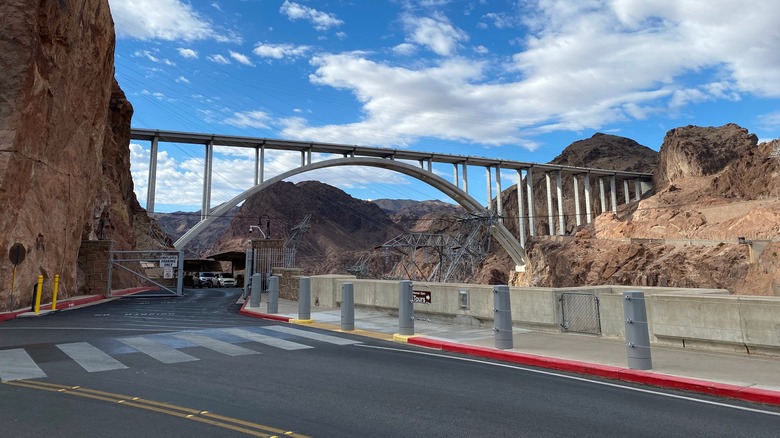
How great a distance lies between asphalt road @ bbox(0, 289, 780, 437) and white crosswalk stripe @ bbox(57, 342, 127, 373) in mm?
33

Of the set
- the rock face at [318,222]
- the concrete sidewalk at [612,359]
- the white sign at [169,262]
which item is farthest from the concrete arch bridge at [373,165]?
the rock face at [318,222]

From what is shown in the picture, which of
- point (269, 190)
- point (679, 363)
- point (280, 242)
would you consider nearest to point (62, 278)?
point (280, 242)

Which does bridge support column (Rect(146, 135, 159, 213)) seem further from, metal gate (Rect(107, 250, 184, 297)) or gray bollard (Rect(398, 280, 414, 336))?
gray bollard (Rect(398, 280, 414, 336))

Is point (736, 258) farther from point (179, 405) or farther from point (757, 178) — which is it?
point (179, 405)

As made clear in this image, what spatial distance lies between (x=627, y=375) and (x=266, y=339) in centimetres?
667

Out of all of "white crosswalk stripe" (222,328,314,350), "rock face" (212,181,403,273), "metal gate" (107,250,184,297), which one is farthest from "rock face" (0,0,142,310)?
"rock face" (212,181,403,273)

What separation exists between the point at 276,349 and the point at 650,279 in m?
42.9

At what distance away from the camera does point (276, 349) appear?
8.46 meters

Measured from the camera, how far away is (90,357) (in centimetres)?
762

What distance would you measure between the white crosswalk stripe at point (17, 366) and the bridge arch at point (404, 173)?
33354 mm

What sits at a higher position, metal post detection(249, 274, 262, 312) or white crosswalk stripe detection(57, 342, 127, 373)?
metal post detection(249, 274, 262, 312)

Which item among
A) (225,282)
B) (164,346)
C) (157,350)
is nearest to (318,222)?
(225,282)

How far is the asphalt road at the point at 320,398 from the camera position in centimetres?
436

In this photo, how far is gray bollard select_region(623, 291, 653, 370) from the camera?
21.7 ft
